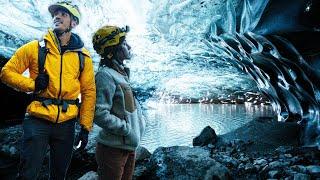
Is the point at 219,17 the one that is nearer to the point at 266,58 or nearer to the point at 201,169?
the point at 266,58

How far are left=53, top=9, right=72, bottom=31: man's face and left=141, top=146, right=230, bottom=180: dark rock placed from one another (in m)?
3.34

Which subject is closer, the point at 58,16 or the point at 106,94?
the point at 106,94

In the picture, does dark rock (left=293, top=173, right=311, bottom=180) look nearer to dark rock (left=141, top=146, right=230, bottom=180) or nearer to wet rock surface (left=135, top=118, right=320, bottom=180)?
wet rock surface (left=135, top=118, right=320, bottom=180)

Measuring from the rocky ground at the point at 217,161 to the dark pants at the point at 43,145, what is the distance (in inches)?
108

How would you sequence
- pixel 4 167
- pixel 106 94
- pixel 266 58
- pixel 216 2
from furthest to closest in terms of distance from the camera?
pixel 216 2 < pixel 266 58 < pixel 4 167 < pixel 106 94

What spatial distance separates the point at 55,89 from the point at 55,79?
97 mm

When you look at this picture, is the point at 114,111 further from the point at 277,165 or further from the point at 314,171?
the point at 277,165

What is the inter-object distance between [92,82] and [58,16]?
30.0 inches

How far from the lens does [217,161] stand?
22.2 ft

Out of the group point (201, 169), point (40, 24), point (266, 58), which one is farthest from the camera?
point (40, 24)

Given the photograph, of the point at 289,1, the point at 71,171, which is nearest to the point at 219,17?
the point at 289,1

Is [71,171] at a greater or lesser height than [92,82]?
lesser

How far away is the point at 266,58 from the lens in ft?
38.9

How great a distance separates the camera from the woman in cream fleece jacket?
116 inches
